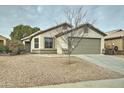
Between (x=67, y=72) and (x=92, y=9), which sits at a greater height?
(x=92, y=9)

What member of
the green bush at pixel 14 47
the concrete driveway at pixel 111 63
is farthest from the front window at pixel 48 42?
the concrete driveway at pixel 111 63

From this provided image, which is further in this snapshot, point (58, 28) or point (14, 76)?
point (58, 28)

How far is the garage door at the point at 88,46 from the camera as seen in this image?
2319 cm

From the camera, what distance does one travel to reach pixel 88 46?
23688 millimetres

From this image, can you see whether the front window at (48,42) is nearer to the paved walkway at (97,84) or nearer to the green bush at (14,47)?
the green bush at (14,47)

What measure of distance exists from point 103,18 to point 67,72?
523 inches

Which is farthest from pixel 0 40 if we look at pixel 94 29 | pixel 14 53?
pixel 94 29

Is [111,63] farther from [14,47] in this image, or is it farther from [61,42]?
[14,47]

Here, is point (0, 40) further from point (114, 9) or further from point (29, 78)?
point (29, 78)

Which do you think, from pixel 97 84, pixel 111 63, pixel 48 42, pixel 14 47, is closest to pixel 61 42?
pixel 48 42

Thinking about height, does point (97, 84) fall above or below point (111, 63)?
below

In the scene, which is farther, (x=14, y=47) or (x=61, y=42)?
(x=61, y=42)

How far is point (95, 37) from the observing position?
24.2m
